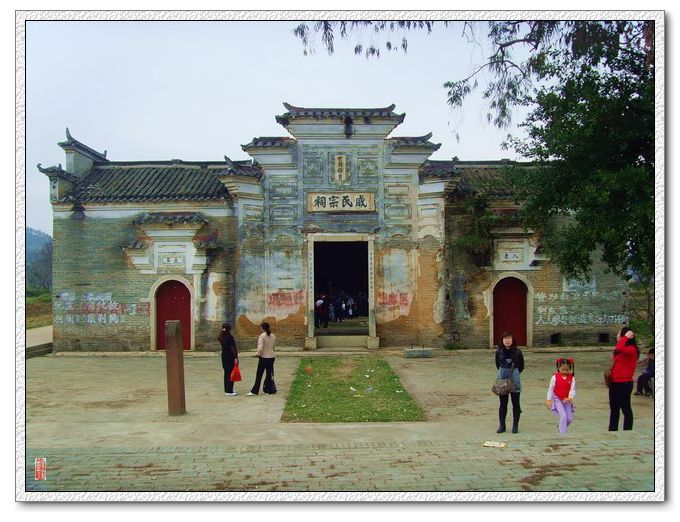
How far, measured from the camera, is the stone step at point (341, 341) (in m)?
16.3

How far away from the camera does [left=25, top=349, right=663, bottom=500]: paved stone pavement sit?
19.4 ft

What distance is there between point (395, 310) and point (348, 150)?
4.72 meters

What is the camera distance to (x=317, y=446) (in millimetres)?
7195

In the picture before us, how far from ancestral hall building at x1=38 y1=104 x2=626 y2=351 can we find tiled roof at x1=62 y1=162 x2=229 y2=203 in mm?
111

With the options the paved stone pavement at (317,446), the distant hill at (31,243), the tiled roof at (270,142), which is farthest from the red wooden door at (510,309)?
the distant hill at (31,243)

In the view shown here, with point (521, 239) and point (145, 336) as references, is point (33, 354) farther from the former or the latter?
point (521, 239)

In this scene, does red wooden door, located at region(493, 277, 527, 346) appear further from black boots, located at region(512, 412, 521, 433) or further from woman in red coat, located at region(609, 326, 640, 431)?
woman in red coat, located at region(609, 326, 640, 431)

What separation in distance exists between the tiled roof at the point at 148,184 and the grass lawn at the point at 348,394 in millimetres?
6036

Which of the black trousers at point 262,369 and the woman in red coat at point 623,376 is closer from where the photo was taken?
the woman in red coat at point 623,376

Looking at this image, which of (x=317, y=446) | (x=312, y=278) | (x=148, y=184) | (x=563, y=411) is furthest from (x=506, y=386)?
(x=148, y=184)

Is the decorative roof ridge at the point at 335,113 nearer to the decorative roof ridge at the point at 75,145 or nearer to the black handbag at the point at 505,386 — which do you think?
the decorative roof ridge at the point at 75,145

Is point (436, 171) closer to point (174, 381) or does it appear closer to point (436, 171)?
point (436, 171)

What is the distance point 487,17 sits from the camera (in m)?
→ 6.34

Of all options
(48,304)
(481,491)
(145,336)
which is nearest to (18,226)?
(481,491)
